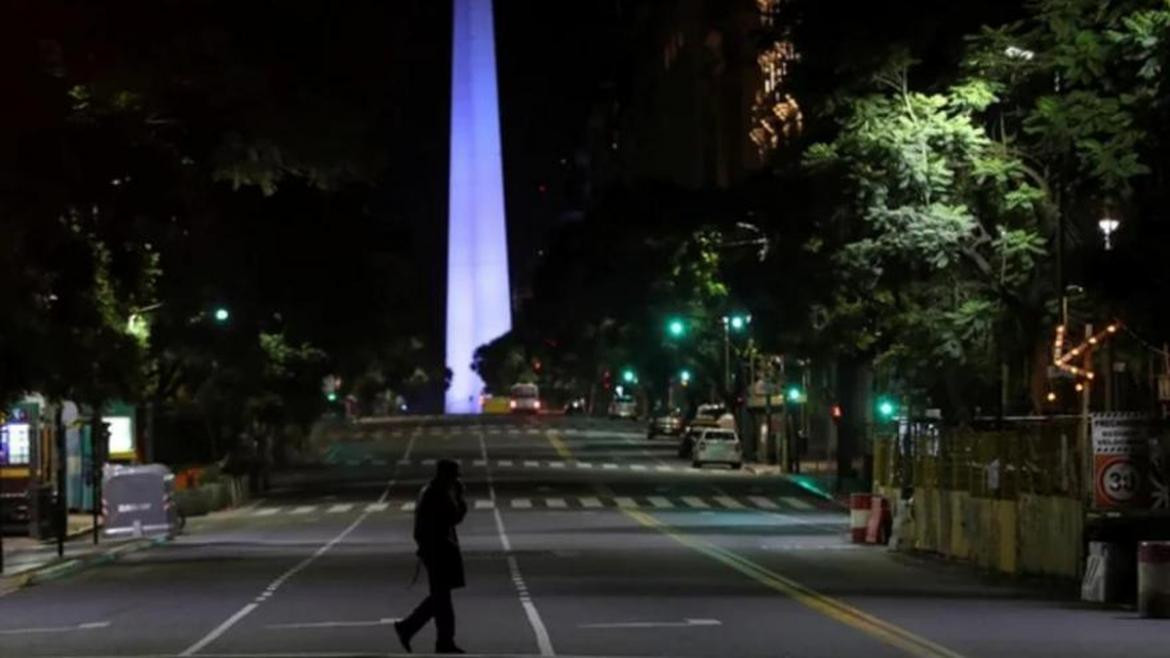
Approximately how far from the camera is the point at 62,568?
35312mm

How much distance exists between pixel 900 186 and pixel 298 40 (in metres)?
14.5

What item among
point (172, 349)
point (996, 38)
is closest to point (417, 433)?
point (172, 349)

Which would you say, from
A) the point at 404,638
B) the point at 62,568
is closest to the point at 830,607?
the point at 404,638

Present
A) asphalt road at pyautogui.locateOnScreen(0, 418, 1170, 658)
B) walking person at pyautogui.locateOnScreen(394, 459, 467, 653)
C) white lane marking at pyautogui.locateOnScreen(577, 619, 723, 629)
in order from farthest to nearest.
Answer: white lane marking at pyautogui.locateOnScreen(577, 619, 723, 629) < asphalt road at pyautogui.locateOnScreen(0, 418, 1170, 658) < walking person at pyautogui.locateOnScreen(394, 459, 467, 653)

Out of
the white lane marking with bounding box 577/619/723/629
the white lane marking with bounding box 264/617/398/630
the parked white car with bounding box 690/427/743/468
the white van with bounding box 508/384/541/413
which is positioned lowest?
the white lane marking with bounding box 264/617/398/630

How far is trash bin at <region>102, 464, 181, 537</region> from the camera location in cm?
4506

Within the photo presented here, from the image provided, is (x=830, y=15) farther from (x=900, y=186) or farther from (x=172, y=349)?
(x=172, y=349)

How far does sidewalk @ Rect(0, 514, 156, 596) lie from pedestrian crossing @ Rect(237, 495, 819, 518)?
11150 millimetres

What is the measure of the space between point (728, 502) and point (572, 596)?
3425 centimetres

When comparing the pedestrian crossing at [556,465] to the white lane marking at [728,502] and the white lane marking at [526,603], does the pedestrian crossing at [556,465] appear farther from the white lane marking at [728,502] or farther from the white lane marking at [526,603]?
the white lane marking at [526,603]

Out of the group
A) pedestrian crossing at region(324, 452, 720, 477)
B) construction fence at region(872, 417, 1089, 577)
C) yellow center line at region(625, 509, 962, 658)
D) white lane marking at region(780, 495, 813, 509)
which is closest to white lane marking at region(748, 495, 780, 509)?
white lane marking at region(780, 495, 813, 509)

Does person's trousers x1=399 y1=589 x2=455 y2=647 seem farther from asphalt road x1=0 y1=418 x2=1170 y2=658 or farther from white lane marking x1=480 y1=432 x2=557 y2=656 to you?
white lane marking x1=480 y1=432 x2=557 y2=656

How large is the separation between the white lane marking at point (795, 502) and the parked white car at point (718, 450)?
63.5ft

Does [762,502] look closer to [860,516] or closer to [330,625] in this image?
[860,516]
